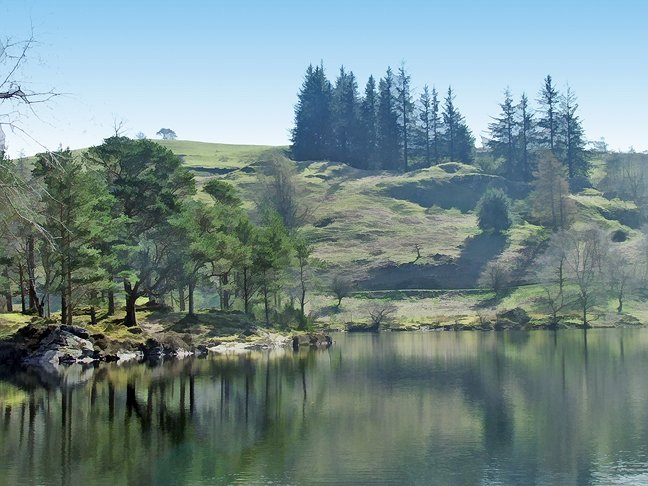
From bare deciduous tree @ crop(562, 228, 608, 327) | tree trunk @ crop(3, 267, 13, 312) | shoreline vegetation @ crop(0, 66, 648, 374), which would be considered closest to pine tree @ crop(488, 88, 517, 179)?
shoreline vegetation @ crop(0, 66, 648, 374)

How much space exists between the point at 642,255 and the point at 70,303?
294 ft

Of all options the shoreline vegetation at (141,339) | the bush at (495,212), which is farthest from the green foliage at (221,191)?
the bush at (495,212)

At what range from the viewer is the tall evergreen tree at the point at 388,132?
645ft

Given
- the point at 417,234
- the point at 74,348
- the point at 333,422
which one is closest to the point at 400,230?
the point at 417,234

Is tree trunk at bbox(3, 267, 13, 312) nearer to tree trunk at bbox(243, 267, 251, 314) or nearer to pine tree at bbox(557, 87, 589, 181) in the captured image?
tree trunk at bbox(243, 267, 251, 314)

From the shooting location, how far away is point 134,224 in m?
76.3

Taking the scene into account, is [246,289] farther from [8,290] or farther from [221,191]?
[8,290]

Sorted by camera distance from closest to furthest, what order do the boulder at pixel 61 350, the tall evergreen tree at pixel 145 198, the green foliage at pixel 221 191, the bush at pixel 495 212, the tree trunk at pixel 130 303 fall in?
the boulder at pixel 61 350 → the tree trunk at pixel 130 303 → the tall evergreen tree at pixel 145 198 → the green foliage at pixel 221 191 → the bush at pixel 495 212

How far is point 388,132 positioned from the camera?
7785 inches

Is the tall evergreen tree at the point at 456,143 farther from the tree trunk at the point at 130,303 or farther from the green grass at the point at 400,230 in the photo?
the tree trunk at the point at 130,303

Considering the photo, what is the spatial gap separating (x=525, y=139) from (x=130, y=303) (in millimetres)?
132825

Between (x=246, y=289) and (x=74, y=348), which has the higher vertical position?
(x=246, y=289)

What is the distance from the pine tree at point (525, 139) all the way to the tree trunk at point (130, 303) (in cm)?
12699

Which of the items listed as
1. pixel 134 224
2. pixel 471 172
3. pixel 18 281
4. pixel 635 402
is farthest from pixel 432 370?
pixel 471 172
